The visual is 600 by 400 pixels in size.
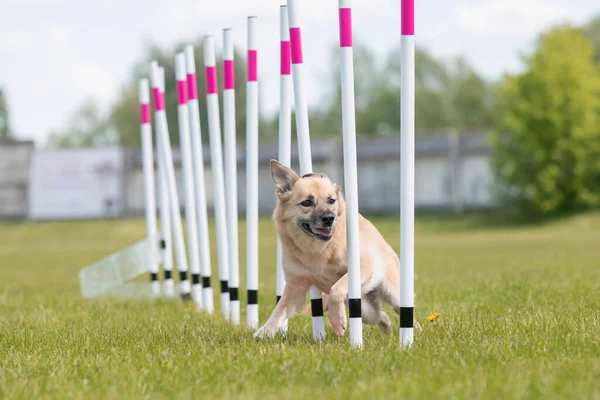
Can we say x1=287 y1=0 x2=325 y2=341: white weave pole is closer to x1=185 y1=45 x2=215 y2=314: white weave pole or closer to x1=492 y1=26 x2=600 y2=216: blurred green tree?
x1=185 y1=45 x2=215 y2=314: white weave pole

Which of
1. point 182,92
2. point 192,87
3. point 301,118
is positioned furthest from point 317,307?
point 182,92

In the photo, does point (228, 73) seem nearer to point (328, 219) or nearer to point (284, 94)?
point (284, 94)

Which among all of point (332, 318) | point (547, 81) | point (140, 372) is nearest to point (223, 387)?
point (140, 372)

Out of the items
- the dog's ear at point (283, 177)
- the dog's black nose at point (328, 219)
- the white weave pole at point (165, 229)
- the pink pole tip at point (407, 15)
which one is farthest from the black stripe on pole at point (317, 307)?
the white weave pole at point (165, 229)

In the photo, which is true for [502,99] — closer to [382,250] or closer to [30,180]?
[30,180]

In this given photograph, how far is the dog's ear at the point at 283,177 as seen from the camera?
534 centimetres

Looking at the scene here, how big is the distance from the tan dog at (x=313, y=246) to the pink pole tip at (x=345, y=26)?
0.91m

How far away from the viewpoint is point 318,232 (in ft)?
16.9

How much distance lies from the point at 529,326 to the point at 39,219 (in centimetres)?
3839

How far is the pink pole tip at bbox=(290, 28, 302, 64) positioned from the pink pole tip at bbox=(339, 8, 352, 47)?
836 mm

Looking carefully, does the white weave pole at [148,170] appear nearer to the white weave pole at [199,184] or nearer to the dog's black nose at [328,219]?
the white weave pole at [199,184]

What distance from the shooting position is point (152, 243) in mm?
9953

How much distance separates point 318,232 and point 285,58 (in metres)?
1.64

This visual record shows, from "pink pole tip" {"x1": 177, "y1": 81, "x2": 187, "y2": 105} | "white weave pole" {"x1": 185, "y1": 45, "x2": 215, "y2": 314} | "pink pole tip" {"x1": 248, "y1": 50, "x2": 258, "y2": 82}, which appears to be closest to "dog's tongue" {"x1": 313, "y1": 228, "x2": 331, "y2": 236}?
"pink pole tip" {"x1": 248, "y1": 50, "x2": 258, "y2": 82}
